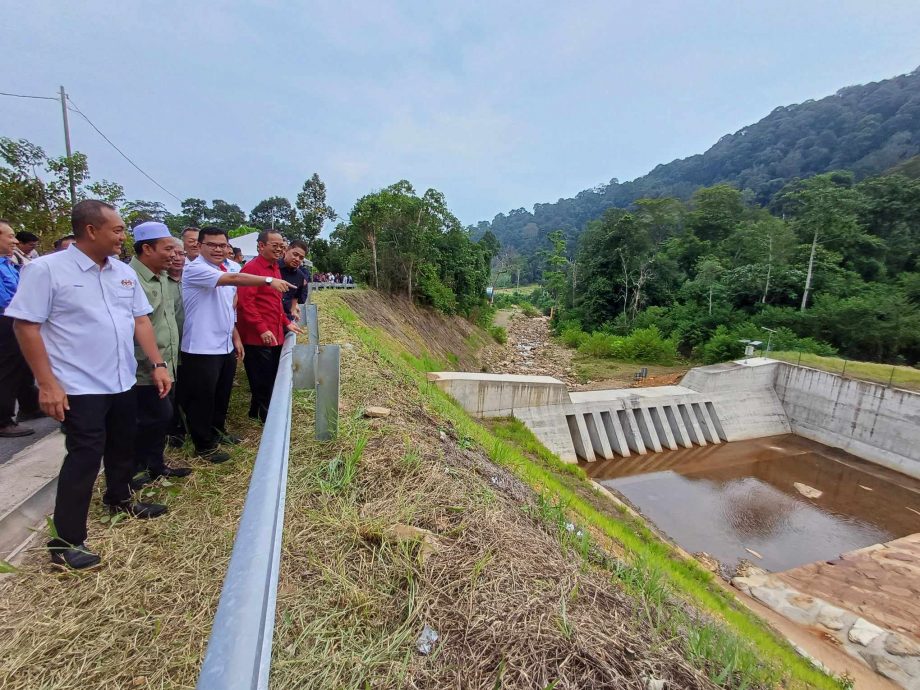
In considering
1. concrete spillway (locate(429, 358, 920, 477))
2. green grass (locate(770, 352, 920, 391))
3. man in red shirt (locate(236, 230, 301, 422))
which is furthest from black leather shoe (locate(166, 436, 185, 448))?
green grass (locate(770, 352, 920, 391))

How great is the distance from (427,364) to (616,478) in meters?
7.13

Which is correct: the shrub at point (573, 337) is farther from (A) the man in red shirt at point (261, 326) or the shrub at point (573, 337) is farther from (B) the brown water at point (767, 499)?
(A) the man in red shirt at point (261, 326)

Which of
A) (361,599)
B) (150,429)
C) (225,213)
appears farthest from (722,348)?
(225,213)

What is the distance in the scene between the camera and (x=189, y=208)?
5603 cm

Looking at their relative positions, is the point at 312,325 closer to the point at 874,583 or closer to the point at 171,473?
the point at 171,473

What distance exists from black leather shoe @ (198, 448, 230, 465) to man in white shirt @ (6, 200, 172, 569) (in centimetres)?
56

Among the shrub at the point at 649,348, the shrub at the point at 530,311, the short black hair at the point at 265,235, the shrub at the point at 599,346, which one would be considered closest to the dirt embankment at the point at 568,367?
the shrub at the point at 599,346

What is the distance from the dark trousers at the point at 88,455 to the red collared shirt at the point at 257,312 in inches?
52.0

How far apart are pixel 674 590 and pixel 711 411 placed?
15826mm

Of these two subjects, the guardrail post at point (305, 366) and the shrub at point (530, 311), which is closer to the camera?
the guardrail post at point (305, 366)

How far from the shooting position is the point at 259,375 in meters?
3.51

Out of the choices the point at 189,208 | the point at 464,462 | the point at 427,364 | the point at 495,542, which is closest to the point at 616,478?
the point at 427,364

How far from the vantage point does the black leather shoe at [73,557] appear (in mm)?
1806

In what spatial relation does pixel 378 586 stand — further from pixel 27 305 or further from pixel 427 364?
pixel 427 364
